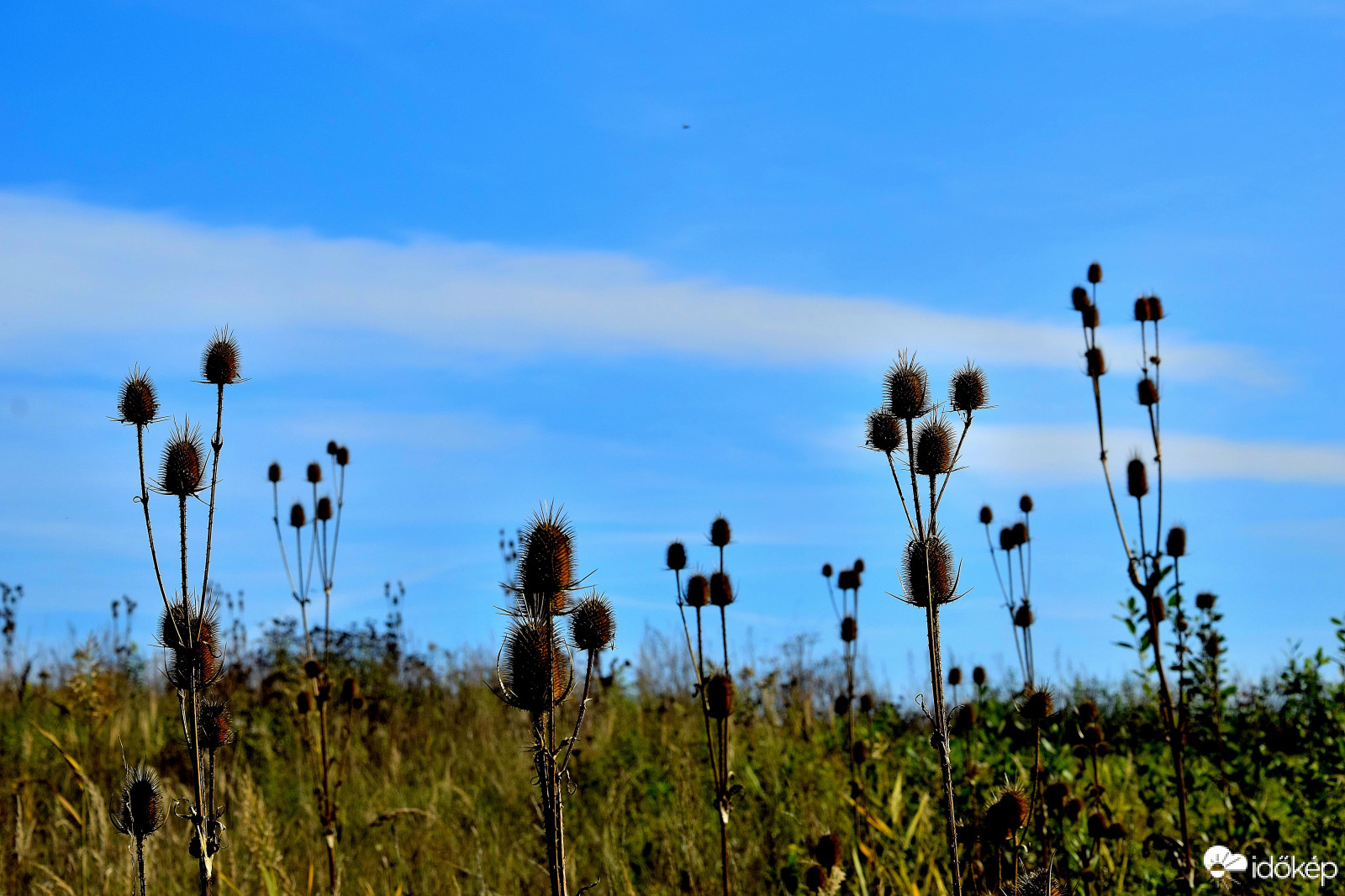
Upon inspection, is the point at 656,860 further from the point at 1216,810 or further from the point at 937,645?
the point at 937,645

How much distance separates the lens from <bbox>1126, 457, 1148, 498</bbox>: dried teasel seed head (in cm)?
599

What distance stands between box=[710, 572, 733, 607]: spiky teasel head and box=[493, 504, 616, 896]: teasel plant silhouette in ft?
5.39

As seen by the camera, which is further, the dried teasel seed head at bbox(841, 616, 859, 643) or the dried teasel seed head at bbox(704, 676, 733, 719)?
the dried teasel seed head at bbox(841, 616, 859, 643)

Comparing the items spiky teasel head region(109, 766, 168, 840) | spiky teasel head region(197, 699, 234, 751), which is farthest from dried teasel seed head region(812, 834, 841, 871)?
spiky teasel head region(109, 766, 168, 840)

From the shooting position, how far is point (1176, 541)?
6.20 m

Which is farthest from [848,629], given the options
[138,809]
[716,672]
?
[138,809]

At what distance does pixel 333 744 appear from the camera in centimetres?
1060

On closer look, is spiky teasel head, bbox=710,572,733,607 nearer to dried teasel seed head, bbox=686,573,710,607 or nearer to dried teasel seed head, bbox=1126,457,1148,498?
dried teasel seed head, bbox=686,573,710,607

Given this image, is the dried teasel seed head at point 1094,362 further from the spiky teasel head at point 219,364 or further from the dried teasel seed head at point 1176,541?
the spiky teasel head at point 219,364

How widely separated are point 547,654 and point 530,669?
0.36ft

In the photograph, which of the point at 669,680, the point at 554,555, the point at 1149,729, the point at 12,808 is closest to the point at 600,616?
the point at 554,555

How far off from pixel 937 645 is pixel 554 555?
41.8 inches

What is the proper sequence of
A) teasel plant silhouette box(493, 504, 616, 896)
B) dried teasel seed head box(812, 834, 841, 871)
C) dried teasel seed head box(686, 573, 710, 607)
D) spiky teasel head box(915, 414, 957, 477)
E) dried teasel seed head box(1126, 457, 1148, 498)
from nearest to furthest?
teasel plant silhouette box(493, 504, 616, 896) < spiky teasel head box(915, 414, 957, 477) < dried teasel seed head box(812, 834, 841, 871) < dried teasel seed head box(686, 573, 710, 607) < dried teasel seed head box(1126, 457, 1148, 498)

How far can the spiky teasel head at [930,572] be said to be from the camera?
3.34 meters
